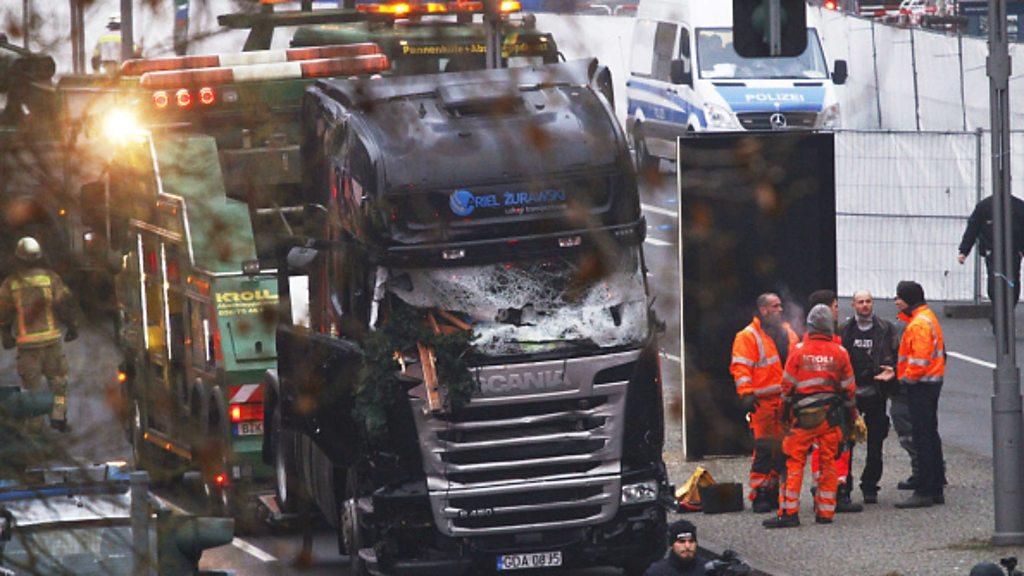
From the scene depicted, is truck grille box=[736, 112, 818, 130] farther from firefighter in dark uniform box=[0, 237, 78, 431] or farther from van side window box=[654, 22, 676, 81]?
firefighter in dark uniform box=[0, 237, 78, 431]

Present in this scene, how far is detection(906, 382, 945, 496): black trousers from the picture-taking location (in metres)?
17.5

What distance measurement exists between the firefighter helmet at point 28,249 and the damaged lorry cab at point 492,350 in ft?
26.8

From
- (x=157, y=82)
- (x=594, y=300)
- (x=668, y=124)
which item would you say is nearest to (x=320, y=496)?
(x=594, y=300)

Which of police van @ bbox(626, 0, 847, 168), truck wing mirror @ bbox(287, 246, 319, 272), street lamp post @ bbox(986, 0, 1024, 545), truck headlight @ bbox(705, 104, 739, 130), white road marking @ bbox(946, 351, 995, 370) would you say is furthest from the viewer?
police van @ bbox(626, 0, 847, 168)

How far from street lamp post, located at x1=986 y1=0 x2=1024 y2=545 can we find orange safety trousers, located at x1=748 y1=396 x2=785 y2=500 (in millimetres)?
1864

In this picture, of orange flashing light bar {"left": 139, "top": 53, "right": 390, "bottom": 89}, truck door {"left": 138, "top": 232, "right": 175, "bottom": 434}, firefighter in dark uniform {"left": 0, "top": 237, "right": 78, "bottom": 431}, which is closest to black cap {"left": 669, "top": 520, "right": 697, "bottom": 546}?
orange flashing light bar {"left": 139, "top": 53, "right": 390, "bottom": 89}

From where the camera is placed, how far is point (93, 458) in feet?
20.8

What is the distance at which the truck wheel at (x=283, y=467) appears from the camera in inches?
669

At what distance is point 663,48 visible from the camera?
35.5 m

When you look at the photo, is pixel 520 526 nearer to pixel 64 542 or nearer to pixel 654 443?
pixel 654 443

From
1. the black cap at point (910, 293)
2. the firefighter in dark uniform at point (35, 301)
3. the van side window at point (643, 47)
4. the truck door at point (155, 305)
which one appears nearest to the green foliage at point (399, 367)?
the black cap at point (910, 293)

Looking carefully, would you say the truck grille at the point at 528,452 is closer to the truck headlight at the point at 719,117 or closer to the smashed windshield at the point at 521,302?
the smashed windshield at the point at 521,302

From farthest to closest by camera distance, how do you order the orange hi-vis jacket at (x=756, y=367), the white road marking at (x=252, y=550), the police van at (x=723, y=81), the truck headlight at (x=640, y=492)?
the police van at (x=723, y=81)
the white road marking at (x=252, y=550)
the orange hi-vis jacket at (x=756, y=367)
the truck headlight at (x=640, y=492)

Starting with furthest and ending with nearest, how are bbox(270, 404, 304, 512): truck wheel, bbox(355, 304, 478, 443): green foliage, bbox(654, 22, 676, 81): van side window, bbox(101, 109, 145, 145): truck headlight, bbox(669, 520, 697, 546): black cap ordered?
bbox(654, 22, 676, 81): van side window < bbox(270, 404, 304, 512): truck wheel < bbox(355, 304, 478, 443): green foliage < bbox(669, 520, 697, 546): black cap < bbox(101, 109, 145, 145): truck headlight
